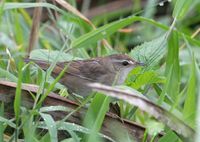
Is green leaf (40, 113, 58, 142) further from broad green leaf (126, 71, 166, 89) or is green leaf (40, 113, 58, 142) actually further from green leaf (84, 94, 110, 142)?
broad green leaf (126, 71, 166, 89)

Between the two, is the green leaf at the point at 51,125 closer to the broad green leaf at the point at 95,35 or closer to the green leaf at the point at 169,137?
the green leaf at the point at 169,137

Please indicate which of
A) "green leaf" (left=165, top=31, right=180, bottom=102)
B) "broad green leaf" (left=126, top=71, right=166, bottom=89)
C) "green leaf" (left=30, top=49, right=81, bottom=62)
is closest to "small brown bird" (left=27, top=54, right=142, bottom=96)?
"green leaf" (left=30, top=49, right=81, bottom=62)

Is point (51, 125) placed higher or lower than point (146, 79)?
lower

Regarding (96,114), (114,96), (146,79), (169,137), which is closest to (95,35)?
(146,79)

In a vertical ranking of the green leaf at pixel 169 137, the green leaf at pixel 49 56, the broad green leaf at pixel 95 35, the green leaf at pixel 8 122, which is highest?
the broad green leaf at pixel 95 35

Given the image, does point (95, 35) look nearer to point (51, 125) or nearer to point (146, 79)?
point (146, 79)

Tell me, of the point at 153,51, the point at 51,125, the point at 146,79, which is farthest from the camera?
the point at 153,51

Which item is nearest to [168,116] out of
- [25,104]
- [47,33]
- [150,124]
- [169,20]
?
[150,124]

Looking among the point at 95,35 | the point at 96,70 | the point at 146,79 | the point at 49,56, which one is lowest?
the point at 96,70

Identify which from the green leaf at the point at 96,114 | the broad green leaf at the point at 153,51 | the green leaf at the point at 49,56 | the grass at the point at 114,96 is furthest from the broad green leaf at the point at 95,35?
the green leaf at the point at 96,114
